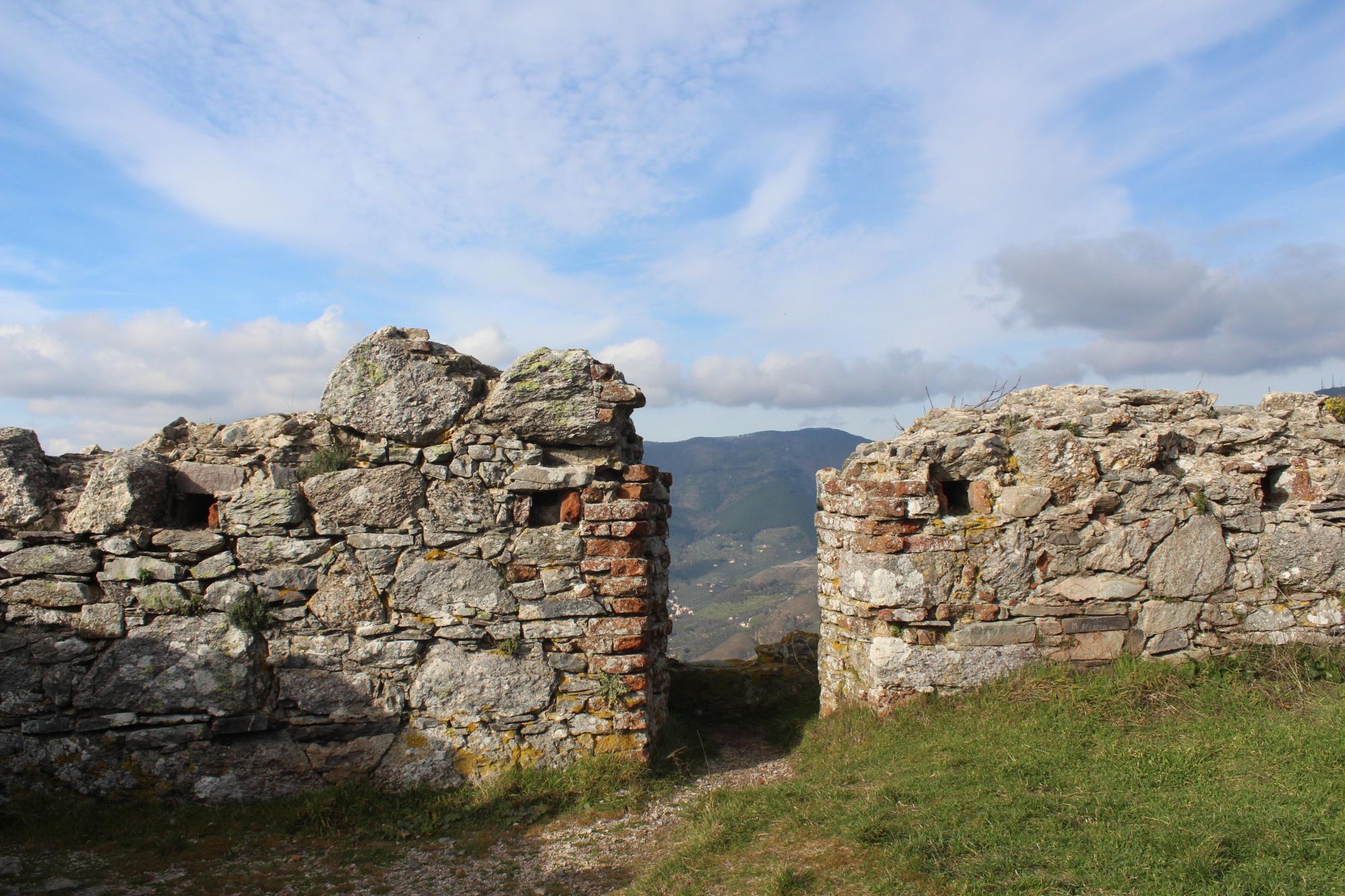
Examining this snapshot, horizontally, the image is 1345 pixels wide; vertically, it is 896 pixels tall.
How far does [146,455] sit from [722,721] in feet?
16.8

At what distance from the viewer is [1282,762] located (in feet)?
14.8

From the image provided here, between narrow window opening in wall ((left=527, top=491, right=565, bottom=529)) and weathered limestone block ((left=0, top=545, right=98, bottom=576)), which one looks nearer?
weathered limestone block ((left=0, top=545, right=98, bottom=576))

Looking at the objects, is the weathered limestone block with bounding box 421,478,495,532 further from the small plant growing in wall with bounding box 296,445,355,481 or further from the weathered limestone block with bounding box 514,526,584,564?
the small plant growing in wall with bounding box 296,445,355,481

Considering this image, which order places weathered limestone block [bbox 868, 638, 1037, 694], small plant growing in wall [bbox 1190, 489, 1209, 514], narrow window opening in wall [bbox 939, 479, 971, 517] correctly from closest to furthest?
weathered limestone block [bbox 868, 638, 1037, 694] → small plant growing in wall [bbox 1190, 489, 1209, 514] → narrow window opening in wall [bbox 939, 479, 971, 517]

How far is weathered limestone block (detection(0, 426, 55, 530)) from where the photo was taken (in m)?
5.38

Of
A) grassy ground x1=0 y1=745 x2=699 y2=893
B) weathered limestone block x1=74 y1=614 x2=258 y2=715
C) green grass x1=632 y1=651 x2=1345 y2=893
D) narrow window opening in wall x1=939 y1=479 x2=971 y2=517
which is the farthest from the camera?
narrow window opening in wall x1=939 y1=479 x2=971 y2=517

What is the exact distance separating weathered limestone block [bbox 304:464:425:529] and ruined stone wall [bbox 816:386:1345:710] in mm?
3405

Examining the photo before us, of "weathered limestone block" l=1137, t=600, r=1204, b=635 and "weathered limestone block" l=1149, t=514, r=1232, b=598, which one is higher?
"weathered limestone block" l=1149, t=514, r=1232, b=598

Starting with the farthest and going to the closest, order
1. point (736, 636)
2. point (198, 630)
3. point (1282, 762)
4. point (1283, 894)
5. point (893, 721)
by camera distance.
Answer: point (736, 636)
point (893, 721)
point (198, 630)
point (1282, 762)
point (1283, 894)

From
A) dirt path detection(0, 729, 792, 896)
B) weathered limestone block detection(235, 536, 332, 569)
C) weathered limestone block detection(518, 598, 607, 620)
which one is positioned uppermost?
weathered limestone block detection(235, 536, 332, 569)

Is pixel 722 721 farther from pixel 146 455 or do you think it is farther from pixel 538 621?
pixel 146 455

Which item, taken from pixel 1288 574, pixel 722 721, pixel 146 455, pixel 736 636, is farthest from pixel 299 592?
pixel 736 636

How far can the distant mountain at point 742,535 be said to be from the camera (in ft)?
125

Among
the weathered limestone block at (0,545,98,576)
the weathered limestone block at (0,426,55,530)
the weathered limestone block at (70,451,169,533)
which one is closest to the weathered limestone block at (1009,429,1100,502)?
the weathered limestone block at (70,451,169,533)
